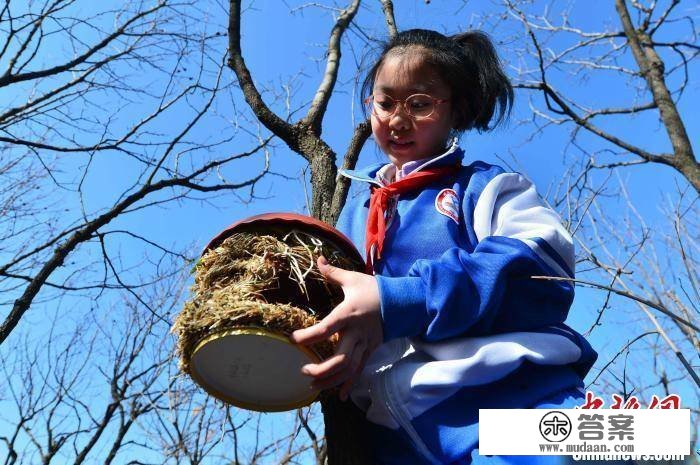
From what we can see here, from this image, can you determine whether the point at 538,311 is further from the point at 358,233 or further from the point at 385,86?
the point at 385,86

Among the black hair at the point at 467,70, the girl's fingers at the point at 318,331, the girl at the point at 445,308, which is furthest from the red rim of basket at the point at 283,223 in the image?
the black hair at the point at 467,70

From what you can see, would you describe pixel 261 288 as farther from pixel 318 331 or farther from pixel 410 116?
pixel 410 116

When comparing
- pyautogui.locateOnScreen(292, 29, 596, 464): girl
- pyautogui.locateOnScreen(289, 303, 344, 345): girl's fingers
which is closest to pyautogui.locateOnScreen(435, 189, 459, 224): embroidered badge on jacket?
pyautogui.locateOnScreen(292, 29, 596, 464): girl

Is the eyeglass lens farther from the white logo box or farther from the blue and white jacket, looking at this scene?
the white logo box

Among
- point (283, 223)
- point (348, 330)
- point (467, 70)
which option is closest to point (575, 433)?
point (348, 330)

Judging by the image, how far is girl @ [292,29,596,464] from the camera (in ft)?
3.98

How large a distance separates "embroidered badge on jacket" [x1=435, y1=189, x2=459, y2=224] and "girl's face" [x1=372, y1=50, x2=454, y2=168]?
0.61ft

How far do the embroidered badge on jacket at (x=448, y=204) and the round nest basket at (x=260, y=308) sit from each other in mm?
310

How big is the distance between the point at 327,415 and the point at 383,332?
0.35 meters

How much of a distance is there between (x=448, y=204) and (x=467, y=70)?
49 cm

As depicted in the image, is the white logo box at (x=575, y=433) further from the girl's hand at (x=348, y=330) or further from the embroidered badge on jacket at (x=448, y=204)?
the embroidered badge on jacket at (x=448, y=204)

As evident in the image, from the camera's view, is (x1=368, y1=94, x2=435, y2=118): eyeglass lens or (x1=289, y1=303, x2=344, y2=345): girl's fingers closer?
(x1=289, y1=303, x2=344, y2=345): girl's fingers

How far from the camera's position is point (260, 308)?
1135 mm

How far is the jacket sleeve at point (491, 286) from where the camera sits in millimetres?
1214
